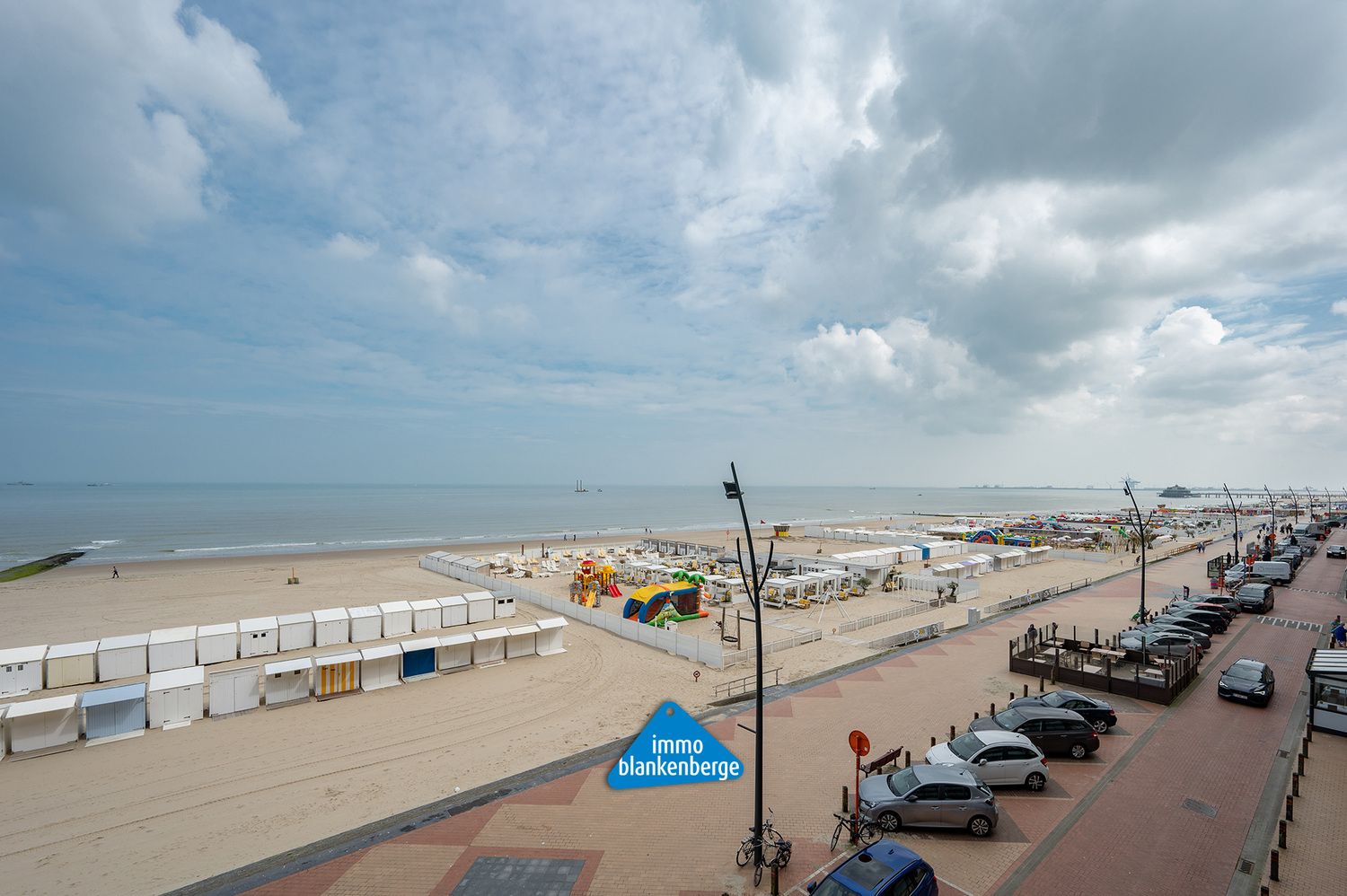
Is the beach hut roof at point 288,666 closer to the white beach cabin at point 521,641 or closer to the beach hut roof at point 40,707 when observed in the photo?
the beach hut roof at point 40,707

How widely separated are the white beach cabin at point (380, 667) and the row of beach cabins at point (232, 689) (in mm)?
28

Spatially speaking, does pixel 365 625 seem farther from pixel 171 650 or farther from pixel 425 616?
pixel 171 650

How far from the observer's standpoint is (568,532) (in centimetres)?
8625

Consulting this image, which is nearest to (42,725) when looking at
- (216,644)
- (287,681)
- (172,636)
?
(287,681)

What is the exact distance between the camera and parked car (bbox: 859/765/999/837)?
10.2 m

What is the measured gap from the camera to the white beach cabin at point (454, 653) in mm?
20938

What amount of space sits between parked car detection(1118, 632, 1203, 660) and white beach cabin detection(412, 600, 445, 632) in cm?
2859

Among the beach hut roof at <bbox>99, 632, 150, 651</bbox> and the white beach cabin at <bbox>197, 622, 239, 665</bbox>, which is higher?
the beach hut roof at <bbox>99, 632, 150, 651</bbox>

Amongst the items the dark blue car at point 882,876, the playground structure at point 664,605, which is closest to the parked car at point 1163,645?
the dark blue car at point 882,876

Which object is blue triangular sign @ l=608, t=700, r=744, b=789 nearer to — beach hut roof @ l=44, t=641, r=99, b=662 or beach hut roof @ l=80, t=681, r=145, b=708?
beach hut roof @ l=80, t=681, r=145, b=708

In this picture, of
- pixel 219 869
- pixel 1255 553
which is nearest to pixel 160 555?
pixel 219 869

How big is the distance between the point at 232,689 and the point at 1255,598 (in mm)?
41850

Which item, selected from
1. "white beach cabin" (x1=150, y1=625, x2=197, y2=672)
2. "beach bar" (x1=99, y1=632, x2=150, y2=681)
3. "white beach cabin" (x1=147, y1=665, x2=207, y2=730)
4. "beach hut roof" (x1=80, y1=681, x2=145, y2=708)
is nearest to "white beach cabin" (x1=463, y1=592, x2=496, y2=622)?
"white beach cabin" (x1=150, y1=625, x2=197, y2=672)

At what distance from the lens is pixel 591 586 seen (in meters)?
33.3
